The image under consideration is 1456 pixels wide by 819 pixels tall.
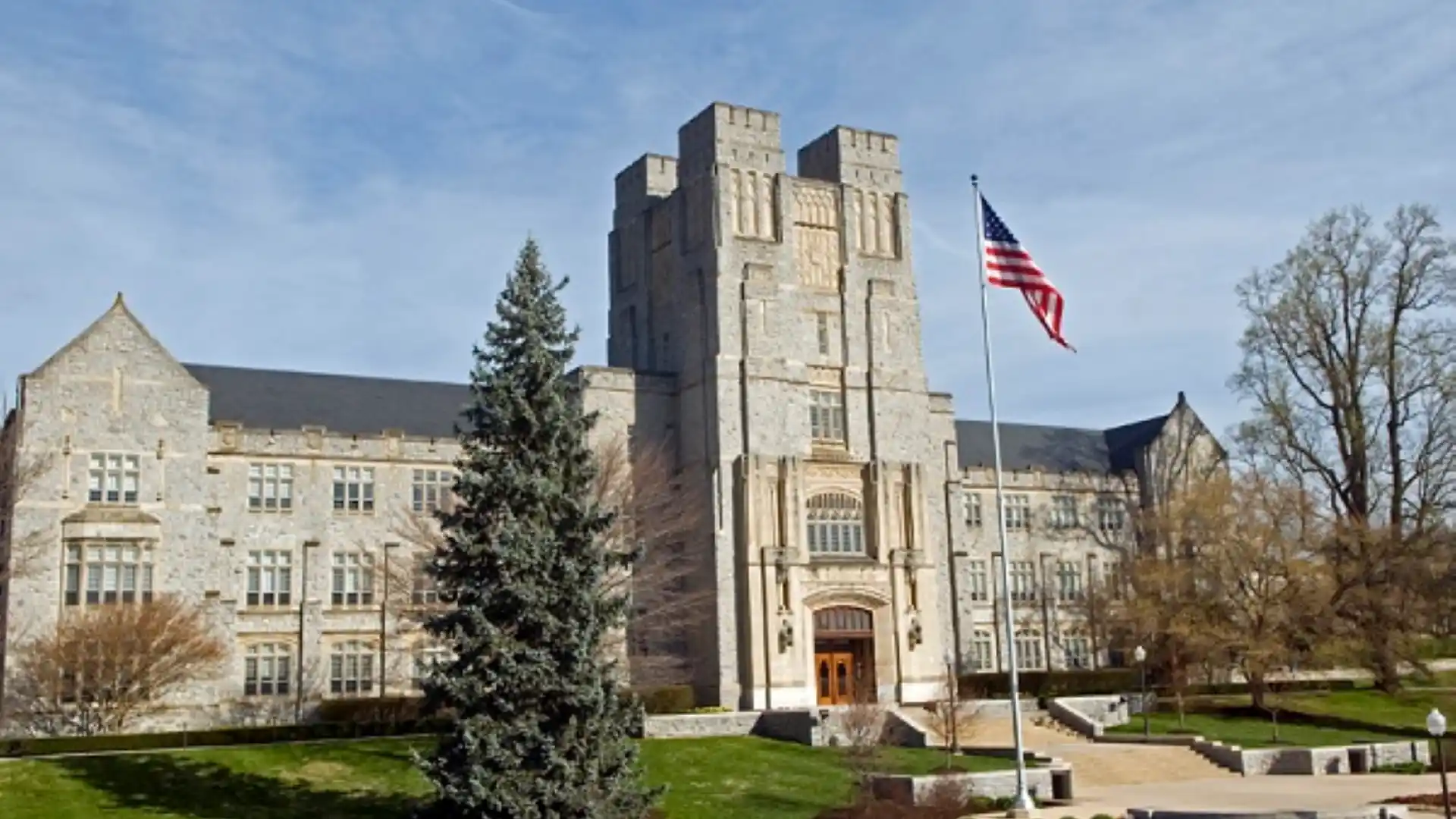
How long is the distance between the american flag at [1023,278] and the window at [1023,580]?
36805 millimetres

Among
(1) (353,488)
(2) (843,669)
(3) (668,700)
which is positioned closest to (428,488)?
(1) (353,488)

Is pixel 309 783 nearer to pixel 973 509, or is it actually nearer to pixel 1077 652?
pixel 973 509

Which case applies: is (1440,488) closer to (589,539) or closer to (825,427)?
(825,427)

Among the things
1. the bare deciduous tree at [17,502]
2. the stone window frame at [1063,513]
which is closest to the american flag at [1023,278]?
the bare deciduous tree at [17,502]

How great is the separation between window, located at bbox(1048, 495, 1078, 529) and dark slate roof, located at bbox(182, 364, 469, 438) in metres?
29.3

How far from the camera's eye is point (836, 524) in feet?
176

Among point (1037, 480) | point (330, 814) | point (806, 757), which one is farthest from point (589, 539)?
point (1037, 480)

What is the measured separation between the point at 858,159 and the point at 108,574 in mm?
31983

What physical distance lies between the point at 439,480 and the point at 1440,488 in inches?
1505

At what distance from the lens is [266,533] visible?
50.4 metres

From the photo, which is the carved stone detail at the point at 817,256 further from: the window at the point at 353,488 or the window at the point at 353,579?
the window at the point at 353,579

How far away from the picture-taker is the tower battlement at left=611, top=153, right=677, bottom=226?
60.7 meters

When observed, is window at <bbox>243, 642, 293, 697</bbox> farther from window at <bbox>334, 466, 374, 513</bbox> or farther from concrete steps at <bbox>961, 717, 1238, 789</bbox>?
concrete steps at <bbox>961, 717, 1238, 789</bbox>

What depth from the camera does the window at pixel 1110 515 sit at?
70.8m
